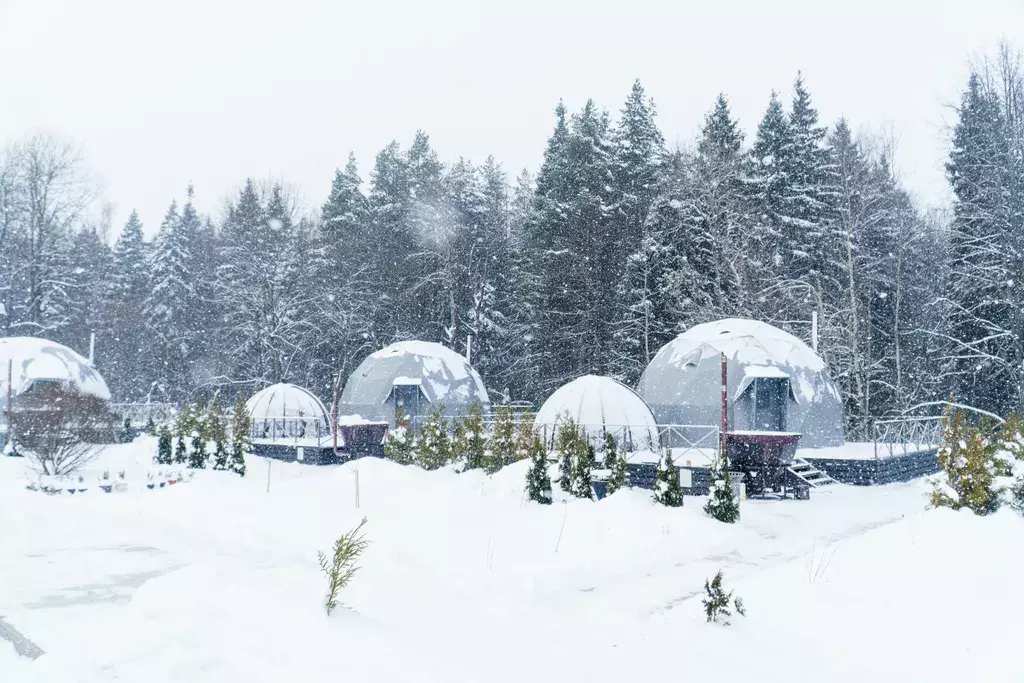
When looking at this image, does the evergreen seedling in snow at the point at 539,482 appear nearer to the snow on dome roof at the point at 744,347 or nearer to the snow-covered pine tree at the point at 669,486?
the snow-covered pine tree at the point at 669,486

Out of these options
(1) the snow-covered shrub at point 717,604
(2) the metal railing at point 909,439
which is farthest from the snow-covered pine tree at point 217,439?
(2) the metal railing at point 909,439

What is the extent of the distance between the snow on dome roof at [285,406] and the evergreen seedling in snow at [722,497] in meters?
21.5

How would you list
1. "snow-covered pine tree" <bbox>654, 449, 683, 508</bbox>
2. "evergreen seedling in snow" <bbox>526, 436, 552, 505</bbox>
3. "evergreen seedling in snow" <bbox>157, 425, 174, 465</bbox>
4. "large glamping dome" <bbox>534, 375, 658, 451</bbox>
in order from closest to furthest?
"snow-covered pine tree" <bbox>654, 449, 683, 508</bbox> → "evergreen seedling in snow" <bbox>526, 436, 552, 505</bbox> → "evergreen seedling in snow" <bbox>157, 425, 174, 465</bbox> → "large glamping dome" <bbox>534, 375, 658, 451</bbox>

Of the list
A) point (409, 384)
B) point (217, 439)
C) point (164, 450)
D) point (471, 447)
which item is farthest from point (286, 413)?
point (471, 447)

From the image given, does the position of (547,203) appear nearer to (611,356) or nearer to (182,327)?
(611,356)

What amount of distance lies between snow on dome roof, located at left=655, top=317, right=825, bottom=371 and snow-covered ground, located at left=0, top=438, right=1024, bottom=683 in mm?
9577

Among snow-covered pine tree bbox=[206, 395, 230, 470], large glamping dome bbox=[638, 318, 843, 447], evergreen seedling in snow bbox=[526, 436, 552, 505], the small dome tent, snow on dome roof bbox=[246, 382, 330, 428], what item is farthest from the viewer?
snow on dome roof bbox=[246, 382, 330, 428]

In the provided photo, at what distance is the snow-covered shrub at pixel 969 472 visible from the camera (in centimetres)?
1288

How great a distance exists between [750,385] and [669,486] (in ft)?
35.9

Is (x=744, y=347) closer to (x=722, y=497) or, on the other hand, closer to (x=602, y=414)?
(x=602, y=414)

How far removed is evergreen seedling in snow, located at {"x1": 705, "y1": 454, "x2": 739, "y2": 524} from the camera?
14508 millimetres

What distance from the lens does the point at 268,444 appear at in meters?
27.6

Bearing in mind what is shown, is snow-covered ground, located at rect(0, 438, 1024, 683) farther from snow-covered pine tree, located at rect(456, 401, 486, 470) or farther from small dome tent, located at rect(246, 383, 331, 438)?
small dome tent, located at rect(246, 383, 331, 438)

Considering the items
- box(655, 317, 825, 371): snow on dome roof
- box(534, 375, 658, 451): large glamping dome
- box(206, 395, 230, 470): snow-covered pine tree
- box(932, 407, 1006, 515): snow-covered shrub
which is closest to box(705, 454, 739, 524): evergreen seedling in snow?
box(932, 407, 1006, 515): snow-covered shrub
